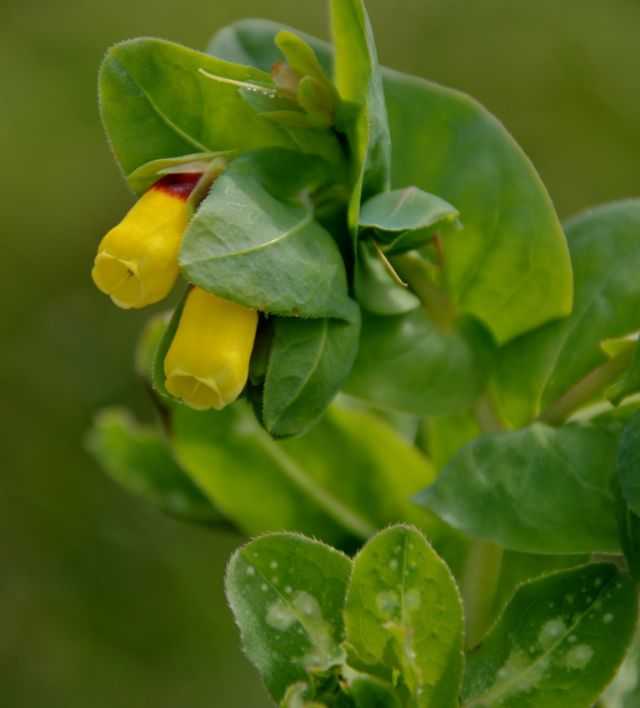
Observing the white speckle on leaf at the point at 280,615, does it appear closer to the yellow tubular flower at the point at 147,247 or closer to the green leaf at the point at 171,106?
the yellow tubular flower at the point at 147,247

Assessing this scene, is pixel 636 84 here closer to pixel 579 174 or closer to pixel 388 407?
pixel 579 174

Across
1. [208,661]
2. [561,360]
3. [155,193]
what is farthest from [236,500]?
[208,661]

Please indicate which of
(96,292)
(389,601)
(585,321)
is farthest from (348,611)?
(96,292)

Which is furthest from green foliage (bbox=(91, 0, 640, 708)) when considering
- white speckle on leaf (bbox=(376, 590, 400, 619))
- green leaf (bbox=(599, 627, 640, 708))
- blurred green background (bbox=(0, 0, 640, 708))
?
blurred green background (bbox=(0, 0, 640, 708))

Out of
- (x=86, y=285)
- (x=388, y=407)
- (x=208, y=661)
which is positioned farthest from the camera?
(x=86, y=285)

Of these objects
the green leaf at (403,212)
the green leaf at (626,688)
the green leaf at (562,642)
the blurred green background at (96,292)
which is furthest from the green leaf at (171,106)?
the blurred green background at (96,292)
